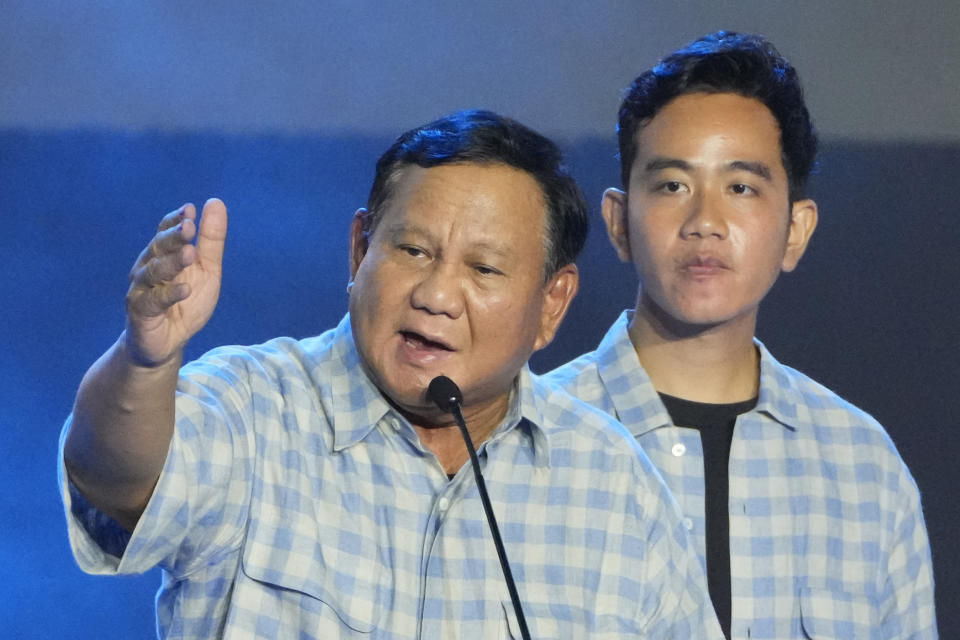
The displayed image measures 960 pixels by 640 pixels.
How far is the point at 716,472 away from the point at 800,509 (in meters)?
0.14

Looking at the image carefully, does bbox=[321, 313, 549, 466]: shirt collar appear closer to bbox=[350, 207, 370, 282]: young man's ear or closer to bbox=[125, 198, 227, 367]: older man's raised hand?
bbox=[350, 207, 370, 282]: young man's ear

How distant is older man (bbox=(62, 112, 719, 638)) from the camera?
1598mm

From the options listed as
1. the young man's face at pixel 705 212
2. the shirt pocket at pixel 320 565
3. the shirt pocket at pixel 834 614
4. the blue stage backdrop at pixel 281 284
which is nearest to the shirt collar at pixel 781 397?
the young man's face at pixel 705 212

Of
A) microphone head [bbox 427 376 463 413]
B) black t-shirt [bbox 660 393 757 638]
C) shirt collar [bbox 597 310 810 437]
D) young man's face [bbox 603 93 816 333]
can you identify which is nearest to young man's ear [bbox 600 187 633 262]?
young man's face [bbox 603 93 816 333]

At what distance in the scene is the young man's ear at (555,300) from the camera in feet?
6.36

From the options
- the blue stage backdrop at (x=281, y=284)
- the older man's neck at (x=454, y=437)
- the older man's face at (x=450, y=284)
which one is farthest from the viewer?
the blue stage backdrop at (x=281, y=284)

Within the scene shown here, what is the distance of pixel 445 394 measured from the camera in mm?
1664

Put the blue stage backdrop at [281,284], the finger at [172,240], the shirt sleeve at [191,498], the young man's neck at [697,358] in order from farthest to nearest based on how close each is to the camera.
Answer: the blue stage backdrop at [281,284] → the young man's neck at [697,358] → the shirt sleeve at [191,498] → the finger at [172,240]

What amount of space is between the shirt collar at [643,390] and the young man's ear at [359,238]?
515mm

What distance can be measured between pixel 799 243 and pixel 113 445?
49.5 inches

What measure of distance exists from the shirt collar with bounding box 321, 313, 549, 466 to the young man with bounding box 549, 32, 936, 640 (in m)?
0.34

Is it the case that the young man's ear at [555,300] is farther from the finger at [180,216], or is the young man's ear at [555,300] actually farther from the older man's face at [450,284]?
the finger at [180,216]

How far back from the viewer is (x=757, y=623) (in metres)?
2.07

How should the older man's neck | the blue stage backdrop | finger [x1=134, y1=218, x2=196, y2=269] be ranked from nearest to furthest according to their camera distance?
finger [x1=134, y1=218, x2=196, y2=269], the older man's neck, the blue stage backdrop
